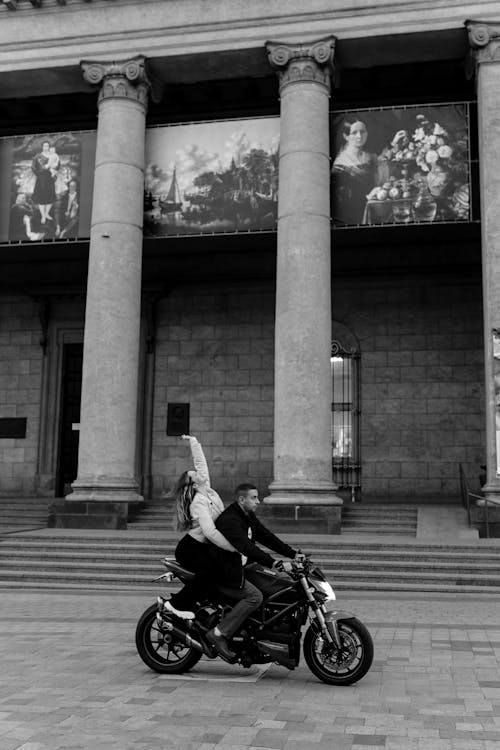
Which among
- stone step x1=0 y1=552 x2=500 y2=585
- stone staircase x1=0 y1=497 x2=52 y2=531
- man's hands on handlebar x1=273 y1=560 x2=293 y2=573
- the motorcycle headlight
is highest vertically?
man's hands on handlebar x1=273 y1=560 x2=293 y2=573

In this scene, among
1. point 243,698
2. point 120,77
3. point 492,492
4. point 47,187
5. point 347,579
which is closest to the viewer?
point 243,698

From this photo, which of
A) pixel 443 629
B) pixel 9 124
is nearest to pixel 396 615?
pixel 443 629

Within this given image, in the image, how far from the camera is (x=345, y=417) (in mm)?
22203

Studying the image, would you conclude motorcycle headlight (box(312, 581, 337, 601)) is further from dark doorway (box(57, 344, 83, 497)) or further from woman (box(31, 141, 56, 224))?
dark doorway (box(57, 344, 83, 497))

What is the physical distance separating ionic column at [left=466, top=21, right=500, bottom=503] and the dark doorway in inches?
483

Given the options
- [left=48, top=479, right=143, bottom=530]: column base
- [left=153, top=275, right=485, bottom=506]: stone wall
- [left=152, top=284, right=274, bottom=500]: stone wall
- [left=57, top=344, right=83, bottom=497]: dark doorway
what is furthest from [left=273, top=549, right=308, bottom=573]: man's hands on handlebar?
[left=57, top=344, right=83, bottom=497]: dark doorway

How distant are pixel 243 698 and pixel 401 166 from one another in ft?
46.6

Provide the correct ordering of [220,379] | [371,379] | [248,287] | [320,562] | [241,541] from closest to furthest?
[241,541] < [320,562] < [371,379] < [220,379] < [248,287]

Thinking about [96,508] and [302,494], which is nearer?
[302,494]

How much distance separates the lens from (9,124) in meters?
23.8

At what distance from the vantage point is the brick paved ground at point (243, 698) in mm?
5539

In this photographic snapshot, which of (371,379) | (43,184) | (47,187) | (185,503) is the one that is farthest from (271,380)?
(185,503)

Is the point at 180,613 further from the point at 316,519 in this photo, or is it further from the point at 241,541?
the point at 316,519

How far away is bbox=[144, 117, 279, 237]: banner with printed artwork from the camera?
18984 millimetres
